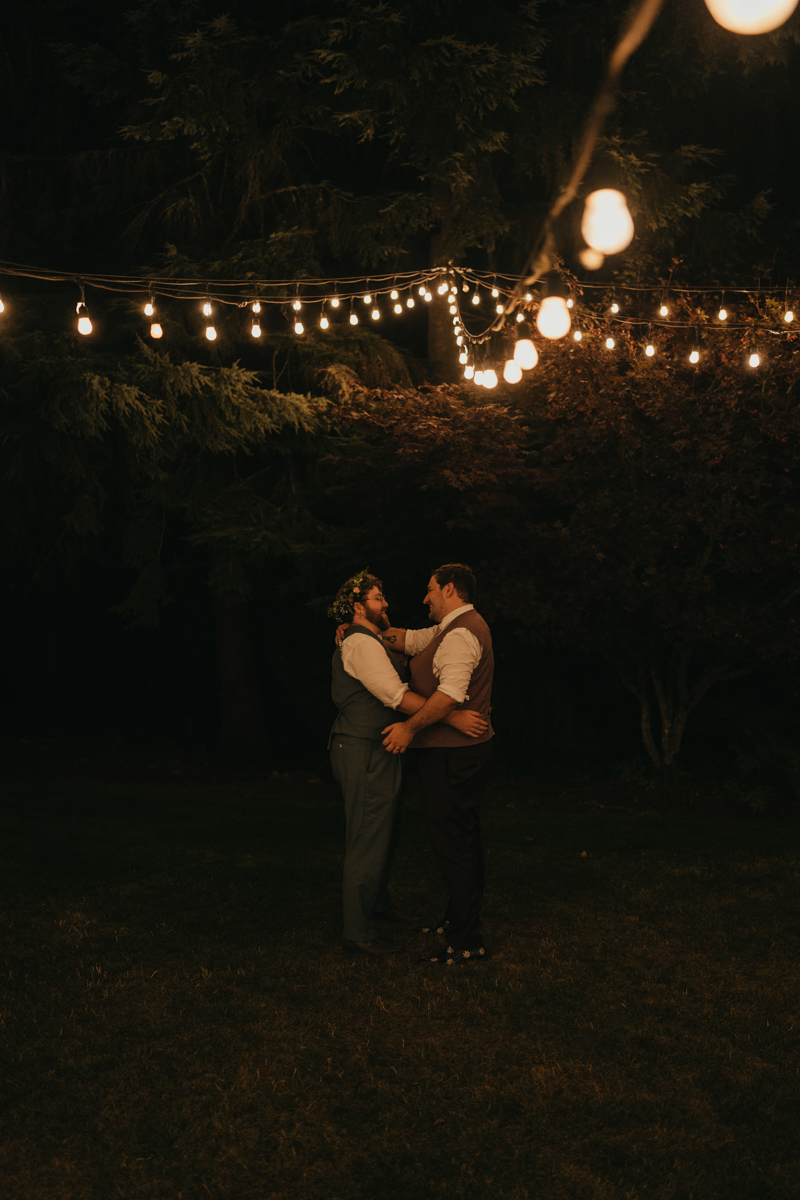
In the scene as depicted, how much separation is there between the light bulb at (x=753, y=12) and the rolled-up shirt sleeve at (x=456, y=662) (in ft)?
9.12

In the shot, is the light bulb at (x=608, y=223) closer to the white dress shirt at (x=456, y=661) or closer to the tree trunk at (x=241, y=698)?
the white dress shirt at (x=456, y=661)

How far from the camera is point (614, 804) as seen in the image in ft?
32.9

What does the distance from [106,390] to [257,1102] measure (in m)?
8.40

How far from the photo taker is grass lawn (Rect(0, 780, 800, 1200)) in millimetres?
3027

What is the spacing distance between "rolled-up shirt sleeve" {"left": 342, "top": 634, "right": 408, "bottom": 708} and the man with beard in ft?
0.46

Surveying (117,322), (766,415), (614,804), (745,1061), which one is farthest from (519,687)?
(745,1061)

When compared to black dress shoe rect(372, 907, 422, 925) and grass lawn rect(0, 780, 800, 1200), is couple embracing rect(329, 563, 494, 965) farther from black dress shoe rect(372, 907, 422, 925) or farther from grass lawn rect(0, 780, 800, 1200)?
black dress shoe rect(372, 907, 422, 925)

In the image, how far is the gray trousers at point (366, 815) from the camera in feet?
15.7

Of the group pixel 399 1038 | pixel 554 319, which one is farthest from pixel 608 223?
pixel 399 1038

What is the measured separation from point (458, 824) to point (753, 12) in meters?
3.65

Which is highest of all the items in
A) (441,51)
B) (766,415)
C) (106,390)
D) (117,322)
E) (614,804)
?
(441,51)

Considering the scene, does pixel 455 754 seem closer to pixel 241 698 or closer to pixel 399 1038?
pixel 399 1038

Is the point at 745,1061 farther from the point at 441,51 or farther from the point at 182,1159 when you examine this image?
the point at 441,51

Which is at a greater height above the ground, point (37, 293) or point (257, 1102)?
point (37, 293)
